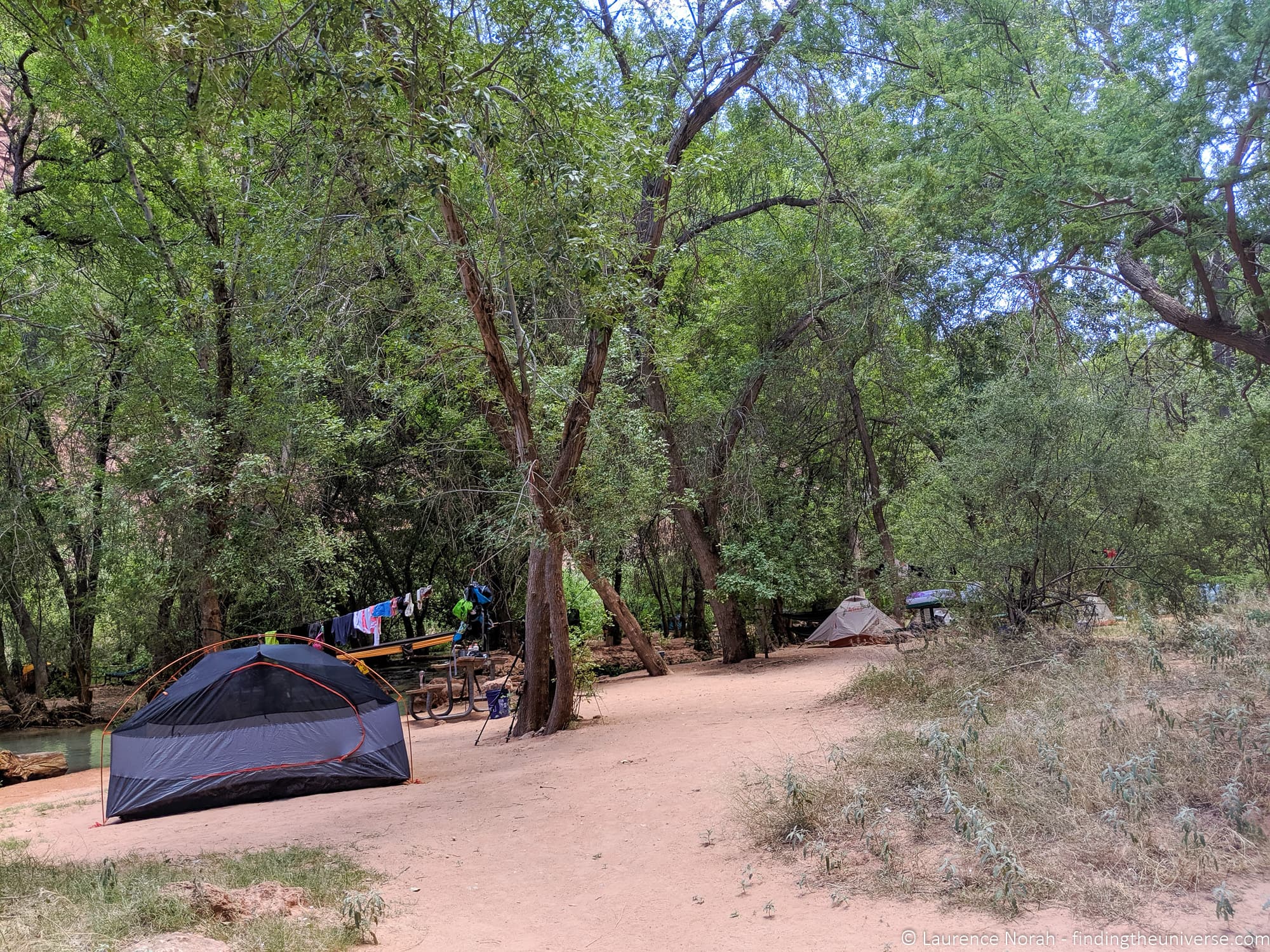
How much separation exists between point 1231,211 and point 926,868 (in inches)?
277

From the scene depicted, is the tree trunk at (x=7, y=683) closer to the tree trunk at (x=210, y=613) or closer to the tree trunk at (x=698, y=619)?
the tree trunk at (x=210, y=613)

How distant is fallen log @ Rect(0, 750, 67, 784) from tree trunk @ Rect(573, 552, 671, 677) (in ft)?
29.0

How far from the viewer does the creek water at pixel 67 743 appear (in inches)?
591

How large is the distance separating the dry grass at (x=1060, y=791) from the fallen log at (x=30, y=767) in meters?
12.2

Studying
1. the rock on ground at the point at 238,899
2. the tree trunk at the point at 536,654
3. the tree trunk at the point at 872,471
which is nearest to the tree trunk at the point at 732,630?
the tree trunk at the point at 872,471

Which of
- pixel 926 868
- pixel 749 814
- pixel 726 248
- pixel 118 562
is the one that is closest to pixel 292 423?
pixel 118 562

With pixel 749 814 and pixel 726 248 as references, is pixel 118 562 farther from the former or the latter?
pixel 749 814

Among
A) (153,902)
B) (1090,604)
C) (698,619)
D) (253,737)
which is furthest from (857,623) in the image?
(153,902)

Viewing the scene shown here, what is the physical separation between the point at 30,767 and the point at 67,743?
13.6 feet

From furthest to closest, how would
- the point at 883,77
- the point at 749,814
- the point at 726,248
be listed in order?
the point at 726,248
the point at 883,77
the point at 749,814

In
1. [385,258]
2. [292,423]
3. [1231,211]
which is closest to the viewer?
[1231,211]

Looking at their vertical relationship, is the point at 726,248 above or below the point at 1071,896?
above

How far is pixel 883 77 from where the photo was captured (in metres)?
13.1

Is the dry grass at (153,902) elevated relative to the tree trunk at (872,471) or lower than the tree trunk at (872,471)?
lower
